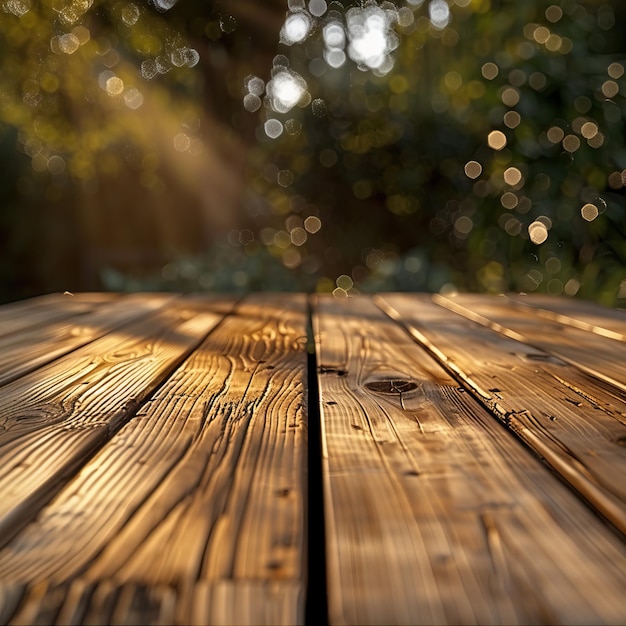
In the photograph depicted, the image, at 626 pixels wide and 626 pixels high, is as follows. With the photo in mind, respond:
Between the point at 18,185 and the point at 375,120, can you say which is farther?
the point at 18,185

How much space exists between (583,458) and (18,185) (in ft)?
23.2

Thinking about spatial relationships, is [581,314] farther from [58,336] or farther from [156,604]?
[156,604]

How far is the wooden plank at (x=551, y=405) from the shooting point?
654 mm

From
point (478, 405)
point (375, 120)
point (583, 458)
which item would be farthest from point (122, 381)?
point (375, 120)

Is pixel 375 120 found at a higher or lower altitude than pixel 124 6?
lower

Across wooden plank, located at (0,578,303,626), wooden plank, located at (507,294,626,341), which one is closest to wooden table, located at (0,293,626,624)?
wooden plank, located at (0,578,303,626)

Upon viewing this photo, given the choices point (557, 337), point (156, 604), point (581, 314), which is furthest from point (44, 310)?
point (156, 604)

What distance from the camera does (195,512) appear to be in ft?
1.86

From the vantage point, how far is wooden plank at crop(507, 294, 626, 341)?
161 cm

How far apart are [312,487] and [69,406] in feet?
1.23

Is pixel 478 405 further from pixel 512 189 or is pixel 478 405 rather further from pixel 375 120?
pixel 375 120

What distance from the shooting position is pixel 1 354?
1.26 metres

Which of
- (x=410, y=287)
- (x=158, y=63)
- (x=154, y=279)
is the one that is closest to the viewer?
(x=410, y=287)

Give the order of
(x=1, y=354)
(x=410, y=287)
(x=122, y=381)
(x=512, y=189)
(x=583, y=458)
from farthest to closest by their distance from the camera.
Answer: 1. (x=410, y=287)
2. (x=512, y=189)
3. (x=1, y=354)
4. (x=122, y=381)
5. (x=583, y=458)
